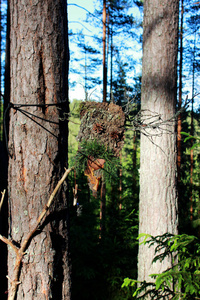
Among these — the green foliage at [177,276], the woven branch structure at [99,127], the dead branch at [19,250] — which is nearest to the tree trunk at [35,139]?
the dead branch at [19,250]

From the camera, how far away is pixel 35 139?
61.5 inches

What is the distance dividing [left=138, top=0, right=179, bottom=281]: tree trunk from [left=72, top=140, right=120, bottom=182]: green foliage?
179 centimetres

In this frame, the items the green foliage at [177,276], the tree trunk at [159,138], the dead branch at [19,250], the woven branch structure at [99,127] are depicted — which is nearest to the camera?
the dead branch at [19,250]

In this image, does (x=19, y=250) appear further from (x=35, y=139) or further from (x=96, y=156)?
(x=96, y=156)

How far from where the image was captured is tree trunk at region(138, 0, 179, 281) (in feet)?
12.1

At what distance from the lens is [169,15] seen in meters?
3.78

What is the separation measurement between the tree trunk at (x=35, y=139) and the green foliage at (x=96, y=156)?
35cm

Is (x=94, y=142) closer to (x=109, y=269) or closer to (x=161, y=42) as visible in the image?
(x=161, y=42)

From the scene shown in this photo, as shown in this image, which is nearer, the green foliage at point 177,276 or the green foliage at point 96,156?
the green foliage at point 96,156

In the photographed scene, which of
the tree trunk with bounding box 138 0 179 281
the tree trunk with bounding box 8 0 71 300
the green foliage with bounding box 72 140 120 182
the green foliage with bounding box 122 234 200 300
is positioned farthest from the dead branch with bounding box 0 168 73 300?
the tree trunk with bounding box 138 0 179 281

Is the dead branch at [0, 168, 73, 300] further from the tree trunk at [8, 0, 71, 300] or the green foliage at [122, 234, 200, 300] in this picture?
the green foliage at [122, 234, 200, 300]

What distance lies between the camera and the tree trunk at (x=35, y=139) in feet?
5.06

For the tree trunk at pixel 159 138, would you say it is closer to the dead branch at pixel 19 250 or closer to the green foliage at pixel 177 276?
the green foliage at pixel 177 276

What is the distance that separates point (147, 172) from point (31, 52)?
2.80m
